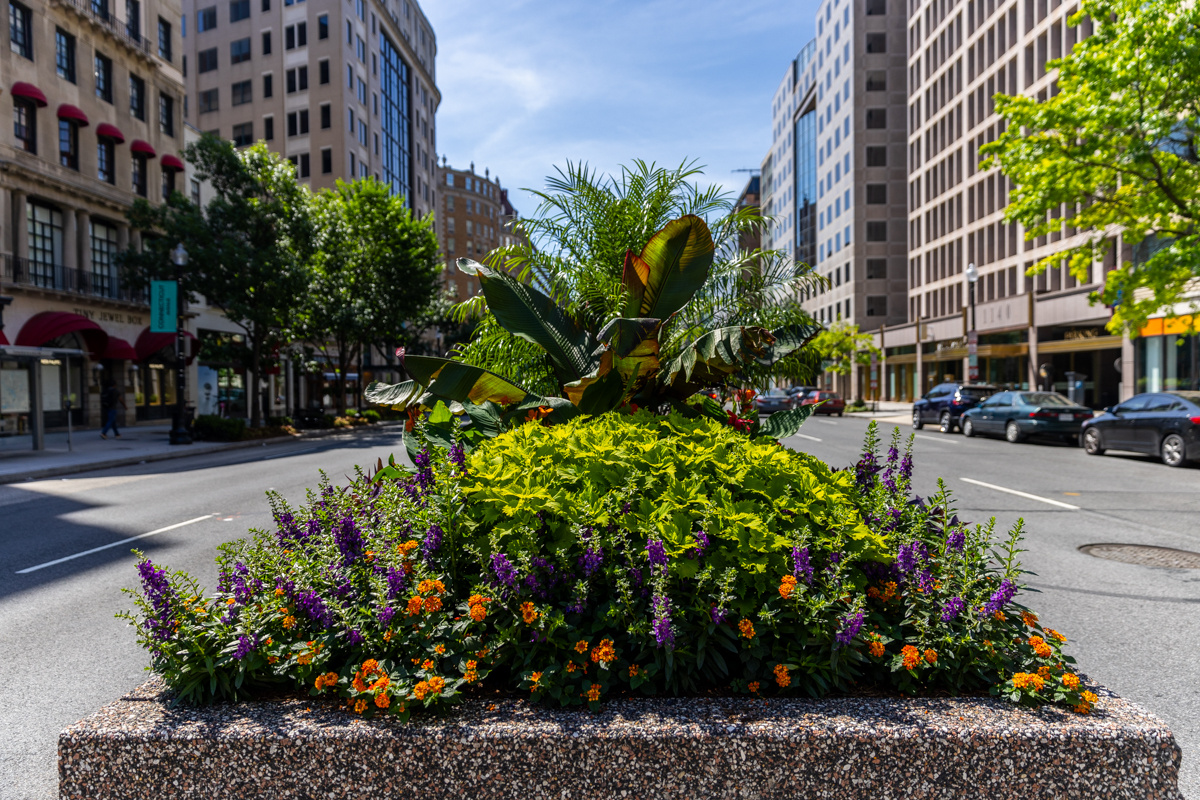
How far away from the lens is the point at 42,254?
2873 centimetres

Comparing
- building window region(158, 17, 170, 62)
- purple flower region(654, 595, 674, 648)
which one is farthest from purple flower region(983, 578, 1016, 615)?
building window region(158, 17, 170, 62)

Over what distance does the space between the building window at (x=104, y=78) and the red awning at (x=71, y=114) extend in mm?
2449

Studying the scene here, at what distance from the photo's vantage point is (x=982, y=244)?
46812 mm

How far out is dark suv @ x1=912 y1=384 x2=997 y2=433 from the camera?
26.3 metres

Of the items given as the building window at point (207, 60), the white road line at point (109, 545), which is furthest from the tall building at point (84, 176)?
the building window at point (207, 60)

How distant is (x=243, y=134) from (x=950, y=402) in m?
55.1

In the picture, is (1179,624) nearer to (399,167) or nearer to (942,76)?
(942,76)

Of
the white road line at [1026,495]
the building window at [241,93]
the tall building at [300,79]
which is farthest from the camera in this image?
the building window at [241,93]

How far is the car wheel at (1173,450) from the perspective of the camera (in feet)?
49.0

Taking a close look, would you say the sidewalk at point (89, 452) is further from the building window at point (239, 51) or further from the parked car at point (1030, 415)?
the building window at point (239, 51)

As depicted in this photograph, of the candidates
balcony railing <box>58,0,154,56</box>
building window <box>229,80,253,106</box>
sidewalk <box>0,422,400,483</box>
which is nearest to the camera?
sidewalk <box>0,422,400,483</box>

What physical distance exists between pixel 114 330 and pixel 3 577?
29600 millimetres

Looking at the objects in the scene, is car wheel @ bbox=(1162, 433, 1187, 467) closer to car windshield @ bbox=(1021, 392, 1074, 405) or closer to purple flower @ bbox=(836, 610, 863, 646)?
car windshield @ bbox=(1021, 392, 1074, 405)

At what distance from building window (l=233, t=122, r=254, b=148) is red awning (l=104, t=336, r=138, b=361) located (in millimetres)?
32623
